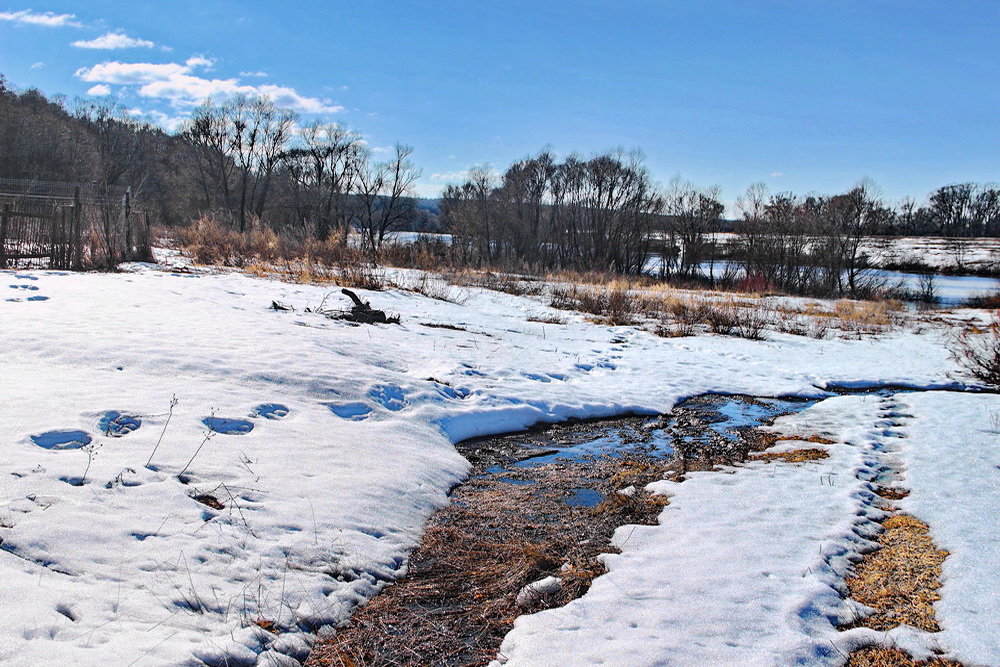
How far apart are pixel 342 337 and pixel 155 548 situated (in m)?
5.32

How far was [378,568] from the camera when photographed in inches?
127

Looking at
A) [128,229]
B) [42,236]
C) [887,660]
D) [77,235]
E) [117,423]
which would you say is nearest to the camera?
[887,660]

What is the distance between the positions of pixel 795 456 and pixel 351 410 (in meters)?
4.04

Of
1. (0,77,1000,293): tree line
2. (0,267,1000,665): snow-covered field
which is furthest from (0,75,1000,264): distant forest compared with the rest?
(0,267,1000,665): snow-covered field

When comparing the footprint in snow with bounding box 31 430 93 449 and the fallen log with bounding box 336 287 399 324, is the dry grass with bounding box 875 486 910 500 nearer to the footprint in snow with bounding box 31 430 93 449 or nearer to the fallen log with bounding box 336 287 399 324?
the footprint in snow with bounding box 31 430 93 449

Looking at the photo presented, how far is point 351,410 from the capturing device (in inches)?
218

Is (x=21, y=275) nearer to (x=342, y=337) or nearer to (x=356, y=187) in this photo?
(x=342, y=337)

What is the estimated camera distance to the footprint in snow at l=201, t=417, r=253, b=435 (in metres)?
4.40

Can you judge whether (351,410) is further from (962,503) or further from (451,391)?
(962,503)

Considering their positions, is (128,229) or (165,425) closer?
(165,425)

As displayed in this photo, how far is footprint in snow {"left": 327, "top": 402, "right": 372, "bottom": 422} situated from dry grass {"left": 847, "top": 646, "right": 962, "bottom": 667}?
160 inches

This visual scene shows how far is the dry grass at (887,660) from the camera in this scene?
95.2 inches

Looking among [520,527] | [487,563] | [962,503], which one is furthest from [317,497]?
[962,503]

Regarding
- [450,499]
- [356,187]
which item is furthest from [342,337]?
[356,187]
